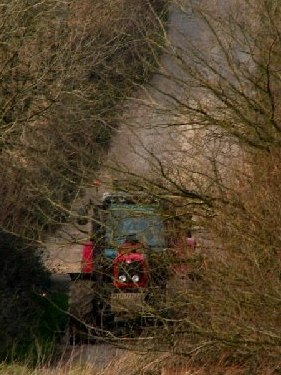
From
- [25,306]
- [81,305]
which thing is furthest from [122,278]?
[25,306]

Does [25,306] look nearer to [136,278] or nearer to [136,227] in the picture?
[136,227]

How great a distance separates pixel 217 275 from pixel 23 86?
→ 7.31m

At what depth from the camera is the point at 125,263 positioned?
429 inches

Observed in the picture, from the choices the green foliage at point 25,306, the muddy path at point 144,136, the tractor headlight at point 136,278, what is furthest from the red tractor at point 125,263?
the green foliage at point 25,306

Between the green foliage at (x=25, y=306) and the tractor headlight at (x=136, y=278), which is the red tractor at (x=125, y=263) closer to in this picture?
Answer: the tractor headlight at (x=136, y=278)

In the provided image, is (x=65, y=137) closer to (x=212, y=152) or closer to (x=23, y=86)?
(x=23, y=86)

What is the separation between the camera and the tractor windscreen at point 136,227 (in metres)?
10.8

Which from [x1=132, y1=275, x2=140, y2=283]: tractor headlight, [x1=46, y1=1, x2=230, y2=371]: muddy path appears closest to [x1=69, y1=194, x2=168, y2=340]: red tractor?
[x1=132, y1=275, x2=140, y2=283]: tractor headlight

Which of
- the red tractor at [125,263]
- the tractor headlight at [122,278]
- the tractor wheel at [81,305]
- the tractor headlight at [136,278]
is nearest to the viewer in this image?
the red tractor at [125,263]

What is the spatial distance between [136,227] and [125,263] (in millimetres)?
510

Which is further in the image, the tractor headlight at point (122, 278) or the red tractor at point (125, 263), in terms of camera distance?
the tractor headlight at point (122, 278)

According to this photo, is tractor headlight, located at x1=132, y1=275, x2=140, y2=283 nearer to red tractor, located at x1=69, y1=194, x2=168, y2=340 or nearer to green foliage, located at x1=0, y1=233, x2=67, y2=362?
red tractor, located at x1=69, y1=194, x2=168, y2=340

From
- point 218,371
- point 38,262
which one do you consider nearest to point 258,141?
point 218,371

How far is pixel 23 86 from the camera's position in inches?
626
